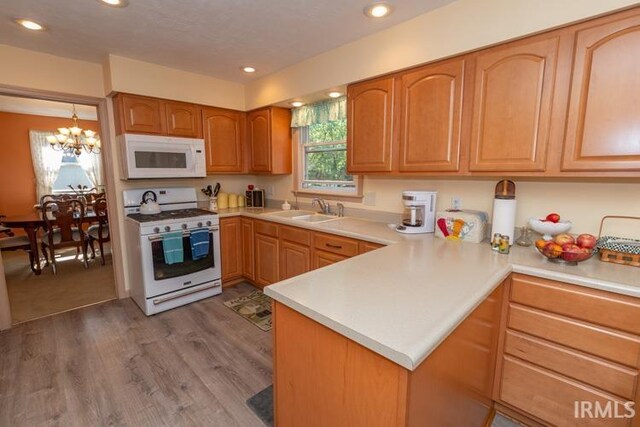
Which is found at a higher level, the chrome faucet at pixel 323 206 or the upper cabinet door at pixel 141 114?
the upper cabinet door at pixel 141 114

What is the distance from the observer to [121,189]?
3129 mm

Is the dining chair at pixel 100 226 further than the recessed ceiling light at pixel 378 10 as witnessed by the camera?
Yes

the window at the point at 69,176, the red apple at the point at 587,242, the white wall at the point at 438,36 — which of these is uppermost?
the white wall at the point at 438,36

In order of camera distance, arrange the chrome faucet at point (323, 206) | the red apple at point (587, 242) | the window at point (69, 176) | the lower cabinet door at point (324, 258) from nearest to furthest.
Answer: the red apple at point (587, 242), the lower cabinet door at point (324, 258), the chrome faucet at point (323, 206), the window at point (69, 176)

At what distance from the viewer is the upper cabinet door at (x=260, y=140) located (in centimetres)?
349

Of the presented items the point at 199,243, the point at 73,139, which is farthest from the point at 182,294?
the point at 73,139

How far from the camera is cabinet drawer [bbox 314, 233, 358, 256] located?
7.75 feet

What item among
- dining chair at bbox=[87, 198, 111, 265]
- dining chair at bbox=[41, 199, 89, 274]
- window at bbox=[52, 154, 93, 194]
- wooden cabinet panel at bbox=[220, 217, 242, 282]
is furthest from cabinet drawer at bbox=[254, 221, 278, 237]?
window at bbox=[52, 154, 93, 194]

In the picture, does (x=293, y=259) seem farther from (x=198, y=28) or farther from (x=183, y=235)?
(x=198, y=28)

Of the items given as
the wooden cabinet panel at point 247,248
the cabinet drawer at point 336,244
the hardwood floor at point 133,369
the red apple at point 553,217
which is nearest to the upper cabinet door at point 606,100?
the red apple at point 553,217

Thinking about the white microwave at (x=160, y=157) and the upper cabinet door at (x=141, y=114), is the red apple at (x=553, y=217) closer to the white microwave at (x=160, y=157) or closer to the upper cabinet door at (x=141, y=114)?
the white microwave at (x=160, y=157)

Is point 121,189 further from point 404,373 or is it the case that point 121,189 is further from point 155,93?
point 404,373

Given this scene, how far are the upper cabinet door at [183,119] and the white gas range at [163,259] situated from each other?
2.21ft

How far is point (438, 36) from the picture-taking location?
1.97m
